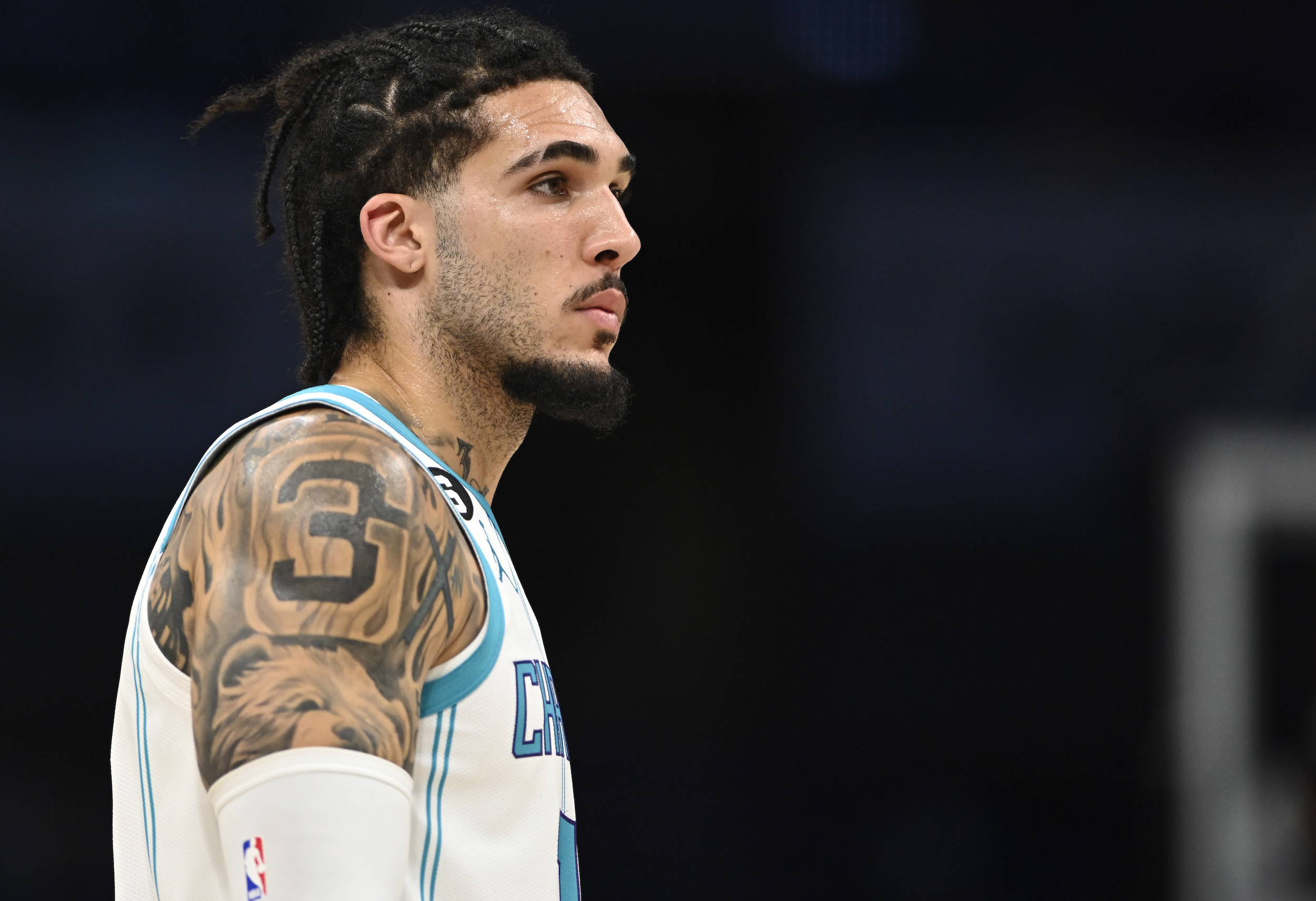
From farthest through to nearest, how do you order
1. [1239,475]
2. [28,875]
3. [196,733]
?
1. [1239,475]
2. [28,875]
3. [196,733]

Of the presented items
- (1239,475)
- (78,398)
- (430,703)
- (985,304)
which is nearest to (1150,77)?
(985,304)

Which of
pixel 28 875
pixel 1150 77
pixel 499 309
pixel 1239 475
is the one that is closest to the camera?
pixel 499 309

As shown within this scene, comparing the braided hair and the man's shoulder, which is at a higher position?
the braided hair

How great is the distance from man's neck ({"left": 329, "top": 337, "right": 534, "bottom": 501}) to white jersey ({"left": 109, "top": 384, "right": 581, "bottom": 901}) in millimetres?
210

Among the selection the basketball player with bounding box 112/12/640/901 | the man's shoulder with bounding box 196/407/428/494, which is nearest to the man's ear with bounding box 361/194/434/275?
the basketball player with bounding box 112/12/640/901

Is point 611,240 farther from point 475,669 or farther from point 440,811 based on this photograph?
point 440,811

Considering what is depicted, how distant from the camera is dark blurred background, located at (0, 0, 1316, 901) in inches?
209

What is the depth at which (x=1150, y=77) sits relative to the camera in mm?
6273

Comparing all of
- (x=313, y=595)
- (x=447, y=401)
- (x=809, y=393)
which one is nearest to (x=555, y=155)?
(x=447, y=401)

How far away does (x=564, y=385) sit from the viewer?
207 cm

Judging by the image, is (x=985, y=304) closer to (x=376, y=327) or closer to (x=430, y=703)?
(x=376, y=327)

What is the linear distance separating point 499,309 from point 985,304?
4387 millimetres

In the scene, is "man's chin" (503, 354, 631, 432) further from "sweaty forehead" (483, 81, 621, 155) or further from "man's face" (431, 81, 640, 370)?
"sweaty forehead" (483, 81, 621, 155)

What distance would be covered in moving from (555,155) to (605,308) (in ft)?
0.82
